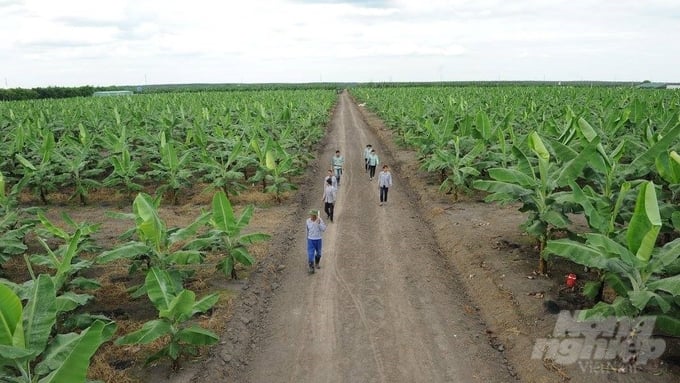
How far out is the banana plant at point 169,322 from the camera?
5.96m

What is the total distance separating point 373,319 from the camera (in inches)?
325

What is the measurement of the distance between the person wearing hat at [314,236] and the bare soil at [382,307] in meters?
0.32

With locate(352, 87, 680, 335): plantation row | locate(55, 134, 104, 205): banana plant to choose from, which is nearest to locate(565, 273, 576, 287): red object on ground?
locate(352, 87, 680, 335): plantation row

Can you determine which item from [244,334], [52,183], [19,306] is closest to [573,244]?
[244,334]

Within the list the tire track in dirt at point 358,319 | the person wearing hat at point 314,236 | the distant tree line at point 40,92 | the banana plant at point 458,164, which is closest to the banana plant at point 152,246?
the tire track in dirt at point 358,319

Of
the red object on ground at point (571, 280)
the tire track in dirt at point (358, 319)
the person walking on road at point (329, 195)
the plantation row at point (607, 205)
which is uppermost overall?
the plantation row at point (607, 205)

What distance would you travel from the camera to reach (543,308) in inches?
308

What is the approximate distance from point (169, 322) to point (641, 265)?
19.7 ft

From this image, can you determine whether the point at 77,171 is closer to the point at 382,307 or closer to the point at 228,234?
the point at 228,234

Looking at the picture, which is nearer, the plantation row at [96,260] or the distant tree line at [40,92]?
the plantation row at [96,260]

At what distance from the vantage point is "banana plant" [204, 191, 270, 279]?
872 cm

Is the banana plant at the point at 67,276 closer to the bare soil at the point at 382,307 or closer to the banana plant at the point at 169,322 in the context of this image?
the banana plant at the point at 169,322

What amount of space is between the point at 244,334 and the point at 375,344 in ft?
6.96

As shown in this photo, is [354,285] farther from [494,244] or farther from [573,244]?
[573,244]
